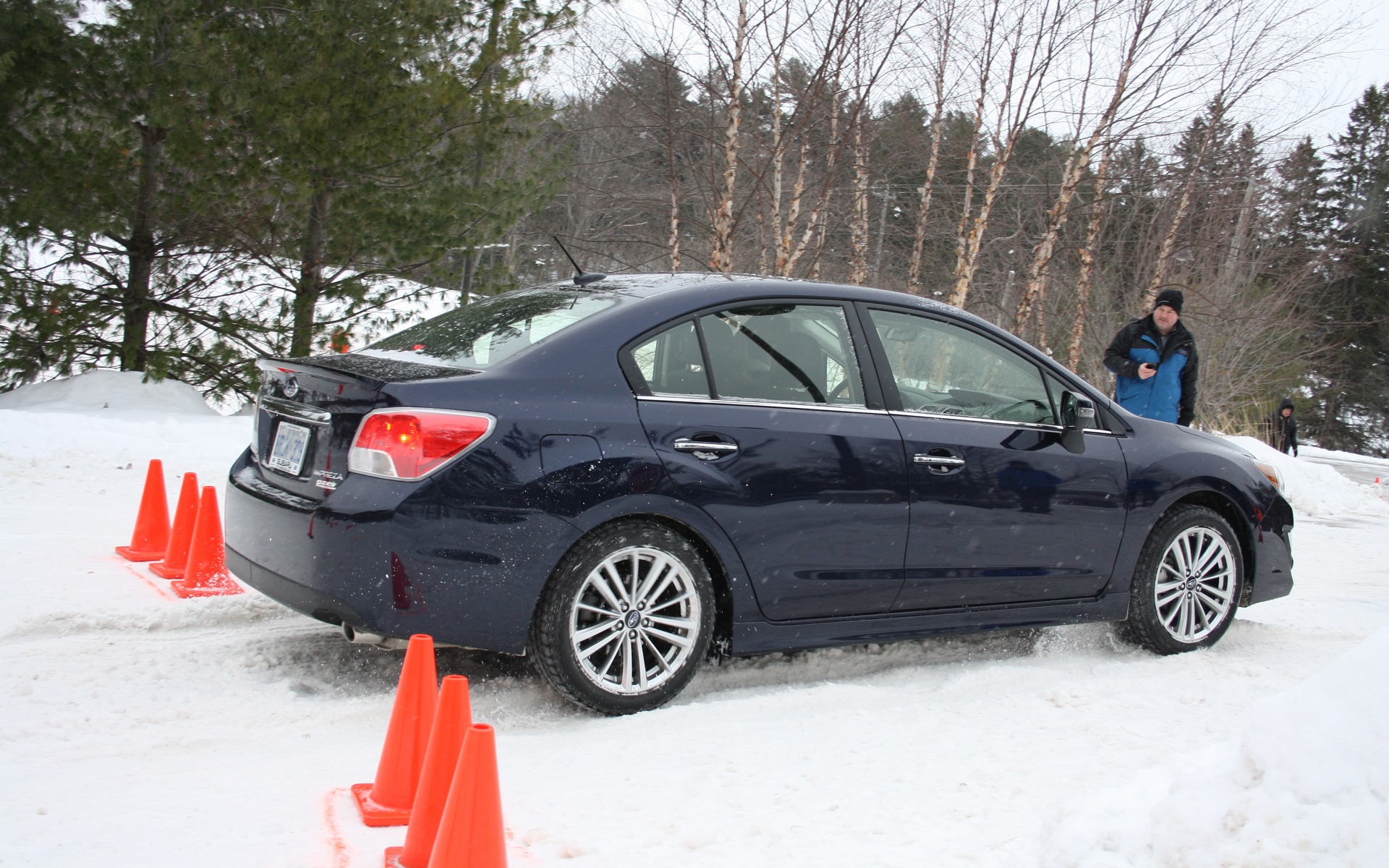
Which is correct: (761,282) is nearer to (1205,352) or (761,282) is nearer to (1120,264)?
(1120,264)

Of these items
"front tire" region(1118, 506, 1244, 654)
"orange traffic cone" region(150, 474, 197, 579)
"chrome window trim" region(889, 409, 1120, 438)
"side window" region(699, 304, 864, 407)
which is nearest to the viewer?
"side window" region(699, 304, 864, 407)

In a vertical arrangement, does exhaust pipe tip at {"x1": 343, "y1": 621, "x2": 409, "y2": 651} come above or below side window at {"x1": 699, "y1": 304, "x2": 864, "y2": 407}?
below

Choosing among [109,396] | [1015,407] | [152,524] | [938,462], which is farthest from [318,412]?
[109,396]

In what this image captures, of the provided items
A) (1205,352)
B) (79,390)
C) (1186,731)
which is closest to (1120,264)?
(1205,352)

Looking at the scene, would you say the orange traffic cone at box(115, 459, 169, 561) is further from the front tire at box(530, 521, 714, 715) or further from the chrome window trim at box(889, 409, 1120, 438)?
the chrome window trim at box(889, 409, 1120, 438)

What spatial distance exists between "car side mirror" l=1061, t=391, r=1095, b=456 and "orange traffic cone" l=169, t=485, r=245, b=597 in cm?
392

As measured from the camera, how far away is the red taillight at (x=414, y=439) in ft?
11.7

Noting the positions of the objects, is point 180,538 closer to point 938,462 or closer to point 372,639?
point 372,639

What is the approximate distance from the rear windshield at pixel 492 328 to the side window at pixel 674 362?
272mm

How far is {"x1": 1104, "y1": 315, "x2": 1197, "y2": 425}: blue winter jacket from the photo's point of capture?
25.6 feet

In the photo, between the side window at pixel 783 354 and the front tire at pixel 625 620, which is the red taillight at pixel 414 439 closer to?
the front tire at pixel 625 620

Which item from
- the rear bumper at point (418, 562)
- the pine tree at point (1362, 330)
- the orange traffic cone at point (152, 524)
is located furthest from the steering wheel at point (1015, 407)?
the pine tree at point (1362, 330)

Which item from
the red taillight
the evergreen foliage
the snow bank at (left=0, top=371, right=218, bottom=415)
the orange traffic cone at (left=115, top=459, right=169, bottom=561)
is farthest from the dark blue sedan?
the snow bank at (left=0, top=371, right=218, bottom=415)

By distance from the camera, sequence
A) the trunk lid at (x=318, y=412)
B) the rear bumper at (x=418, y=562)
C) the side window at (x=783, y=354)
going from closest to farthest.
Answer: the rear bumper at (x=418, y=562)
the trunk lid at (x=318, y=412)
the side window at (x=783, y=354)
